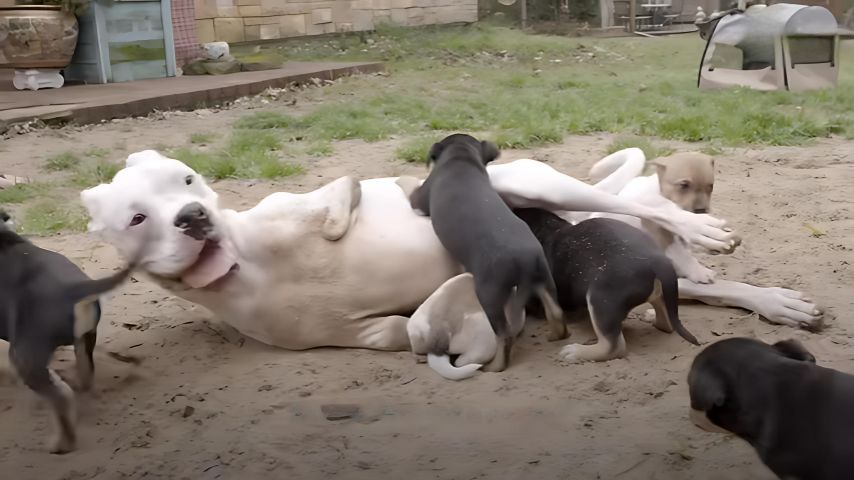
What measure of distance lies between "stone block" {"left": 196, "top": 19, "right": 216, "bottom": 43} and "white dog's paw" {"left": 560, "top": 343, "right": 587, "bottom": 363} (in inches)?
256

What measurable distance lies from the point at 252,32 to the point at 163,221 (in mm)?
6546

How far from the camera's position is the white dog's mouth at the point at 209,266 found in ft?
6.48

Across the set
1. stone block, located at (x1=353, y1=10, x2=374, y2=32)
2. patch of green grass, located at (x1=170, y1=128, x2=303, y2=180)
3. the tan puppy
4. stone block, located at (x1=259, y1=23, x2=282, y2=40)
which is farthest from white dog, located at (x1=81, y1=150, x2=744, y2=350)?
stone block, located at (x1=259, y1=23, x2=282, y2=40)

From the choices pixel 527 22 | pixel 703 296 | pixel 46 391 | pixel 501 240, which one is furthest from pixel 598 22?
pixel 46 391

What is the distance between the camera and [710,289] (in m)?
2.46

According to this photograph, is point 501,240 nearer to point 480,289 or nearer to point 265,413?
point 480,289

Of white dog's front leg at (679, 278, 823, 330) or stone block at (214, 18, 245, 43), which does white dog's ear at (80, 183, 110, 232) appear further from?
stone block at (214, 18, 245, 43)

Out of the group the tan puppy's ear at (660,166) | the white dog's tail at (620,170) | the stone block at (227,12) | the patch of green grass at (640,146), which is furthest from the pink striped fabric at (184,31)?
the tan puppy's ear at (660,166)

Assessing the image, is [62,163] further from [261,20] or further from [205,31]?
[261,20]

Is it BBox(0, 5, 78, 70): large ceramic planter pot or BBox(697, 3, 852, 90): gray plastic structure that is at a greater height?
BBox(0, 5, 78, 70): large ceramic planter pot

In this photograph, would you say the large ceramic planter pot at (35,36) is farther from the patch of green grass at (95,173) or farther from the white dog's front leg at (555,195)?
the white dog's front leg at (555,195)

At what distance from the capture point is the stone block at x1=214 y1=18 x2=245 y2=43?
312 inches

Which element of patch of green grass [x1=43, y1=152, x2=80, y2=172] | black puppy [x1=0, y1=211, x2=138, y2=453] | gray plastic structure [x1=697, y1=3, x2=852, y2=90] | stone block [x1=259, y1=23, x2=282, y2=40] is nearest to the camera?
black puppy [x1=0, y1=211, x2=138, y2=453]

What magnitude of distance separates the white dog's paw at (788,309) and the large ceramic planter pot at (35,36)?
5.53m
